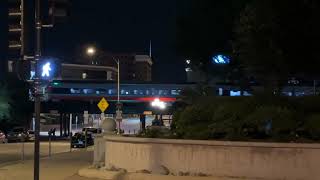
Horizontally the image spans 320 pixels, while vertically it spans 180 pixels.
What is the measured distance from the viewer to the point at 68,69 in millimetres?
167875

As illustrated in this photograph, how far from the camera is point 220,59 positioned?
2850 centimetres

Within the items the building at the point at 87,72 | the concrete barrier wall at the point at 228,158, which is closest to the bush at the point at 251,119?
the concrete barrier wall at the point at 228,158

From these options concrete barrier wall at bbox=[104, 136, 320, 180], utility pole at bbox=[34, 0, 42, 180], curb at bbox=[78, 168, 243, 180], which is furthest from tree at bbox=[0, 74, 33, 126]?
utility pole at bbox=[34, 0, 42, 180]

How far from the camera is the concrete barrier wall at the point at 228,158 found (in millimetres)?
16250

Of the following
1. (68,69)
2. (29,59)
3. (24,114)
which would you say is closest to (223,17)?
(29,59)

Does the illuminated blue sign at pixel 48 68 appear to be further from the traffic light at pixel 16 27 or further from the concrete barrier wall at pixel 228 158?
the concrete barrier wall at pixel 228 158

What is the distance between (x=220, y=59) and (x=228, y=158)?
39.4 feet

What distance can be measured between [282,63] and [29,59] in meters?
8.92

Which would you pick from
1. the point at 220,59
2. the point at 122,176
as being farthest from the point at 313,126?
the point at 220,59

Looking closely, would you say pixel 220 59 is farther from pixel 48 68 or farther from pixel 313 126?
pixel 48 68

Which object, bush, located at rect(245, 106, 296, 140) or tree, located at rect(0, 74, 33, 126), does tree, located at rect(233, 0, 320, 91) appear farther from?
tree, located at rect(0, 74, 33, 126)

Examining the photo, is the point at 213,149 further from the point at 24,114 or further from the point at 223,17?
the point at 24,114

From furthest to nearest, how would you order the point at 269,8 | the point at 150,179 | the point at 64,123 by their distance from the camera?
the point at 64,123 → the point at 269,8 → the point at 150,179

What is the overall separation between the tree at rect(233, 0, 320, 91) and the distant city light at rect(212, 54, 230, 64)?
21.3 ft
